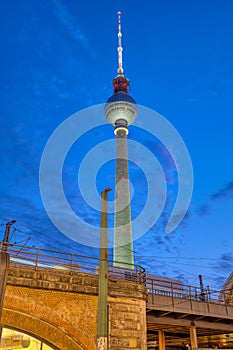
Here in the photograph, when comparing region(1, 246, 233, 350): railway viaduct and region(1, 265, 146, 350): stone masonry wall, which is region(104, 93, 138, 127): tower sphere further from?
region(1, 265, 146, 350): stone masonry wall

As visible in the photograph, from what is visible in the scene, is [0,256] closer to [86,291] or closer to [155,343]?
[86,291]

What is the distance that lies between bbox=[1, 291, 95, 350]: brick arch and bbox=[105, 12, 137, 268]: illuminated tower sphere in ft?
156

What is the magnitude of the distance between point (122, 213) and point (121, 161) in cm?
1375

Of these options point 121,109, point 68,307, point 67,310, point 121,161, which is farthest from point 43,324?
point 121,109

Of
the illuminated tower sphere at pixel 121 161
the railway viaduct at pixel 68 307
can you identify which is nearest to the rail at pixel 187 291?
the railway viaduct at pixel 68 307

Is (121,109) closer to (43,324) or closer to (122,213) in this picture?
(122,213)

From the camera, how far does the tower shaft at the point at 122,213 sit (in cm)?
7888

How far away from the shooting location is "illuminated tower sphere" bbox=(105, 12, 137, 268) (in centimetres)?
7969

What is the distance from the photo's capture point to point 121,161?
8806 cm

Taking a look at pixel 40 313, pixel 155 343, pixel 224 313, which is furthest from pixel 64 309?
pixel 155 343

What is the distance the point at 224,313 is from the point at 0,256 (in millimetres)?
23092

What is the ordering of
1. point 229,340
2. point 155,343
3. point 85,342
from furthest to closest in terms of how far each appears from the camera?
point 155,343, point 229,340, point 85,342

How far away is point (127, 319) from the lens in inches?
711

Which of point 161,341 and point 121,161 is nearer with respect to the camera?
point 161,341
